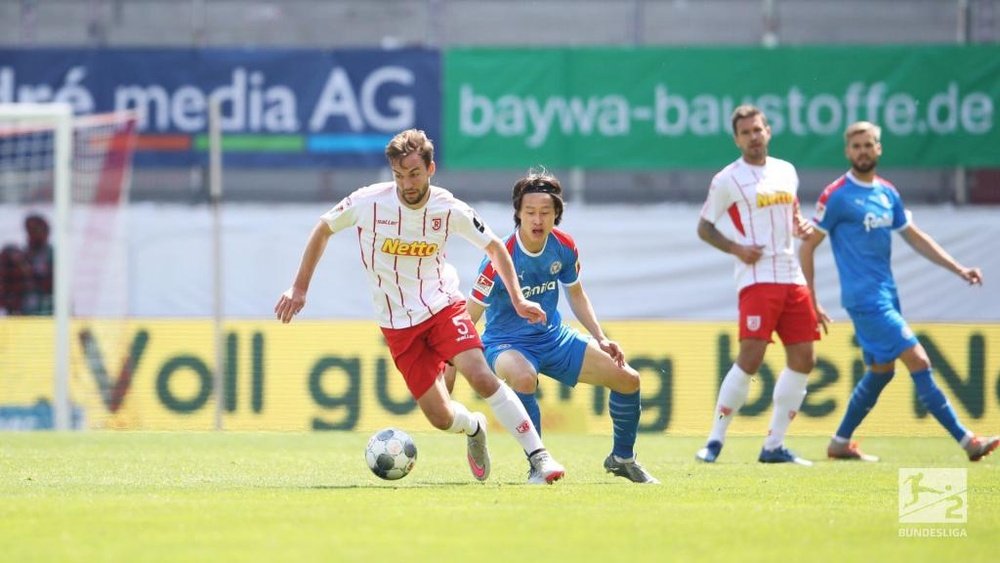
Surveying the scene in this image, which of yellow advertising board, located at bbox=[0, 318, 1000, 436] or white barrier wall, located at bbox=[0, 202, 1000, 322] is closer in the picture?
yellow advertising board, located at bbox=[0, 318, 1000, 436]

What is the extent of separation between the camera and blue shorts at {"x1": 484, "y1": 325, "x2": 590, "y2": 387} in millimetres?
9625

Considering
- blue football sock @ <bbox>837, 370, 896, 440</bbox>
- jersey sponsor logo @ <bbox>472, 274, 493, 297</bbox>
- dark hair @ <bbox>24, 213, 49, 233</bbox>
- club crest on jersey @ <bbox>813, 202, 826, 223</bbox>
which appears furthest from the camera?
dark hair @ <bbox>24, 213, 49, 233</bbox>

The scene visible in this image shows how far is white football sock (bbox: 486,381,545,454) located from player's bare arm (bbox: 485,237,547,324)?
0.52 metres

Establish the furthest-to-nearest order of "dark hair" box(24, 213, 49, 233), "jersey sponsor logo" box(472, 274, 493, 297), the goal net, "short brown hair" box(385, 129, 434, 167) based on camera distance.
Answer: "dark hair" box(24, 213, 49, 233), the goal net, "jersey sponsor logo" box(472, 274, 493, 297), "short brown hair" box(385, 129, 434, 167)

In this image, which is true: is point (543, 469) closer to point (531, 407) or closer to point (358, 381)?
point (531, 407)

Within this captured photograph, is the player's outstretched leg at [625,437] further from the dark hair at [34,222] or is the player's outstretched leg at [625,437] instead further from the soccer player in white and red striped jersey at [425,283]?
the dark hair at [34,222]

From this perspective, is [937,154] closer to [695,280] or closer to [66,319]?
[695,280]

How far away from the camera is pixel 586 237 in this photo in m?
19.4

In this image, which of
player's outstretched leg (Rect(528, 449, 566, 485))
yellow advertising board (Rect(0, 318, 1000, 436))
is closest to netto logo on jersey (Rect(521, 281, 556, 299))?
player's outstretched leg (Rect(528, 449, 566, 485))

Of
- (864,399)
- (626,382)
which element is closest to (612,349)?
(626,382)

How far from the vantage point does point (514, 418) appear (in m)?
9.12

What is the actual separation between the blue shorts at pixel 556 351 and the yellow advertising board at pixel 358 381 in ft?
21.5

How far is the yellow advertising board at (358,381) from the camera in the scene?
16.1 m

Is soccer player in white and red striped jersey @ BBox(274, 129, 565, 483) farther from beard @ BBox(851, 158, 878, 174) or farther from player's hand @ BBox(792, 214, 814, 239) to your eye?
beard @ BBox(851, 158, 878, 174)
